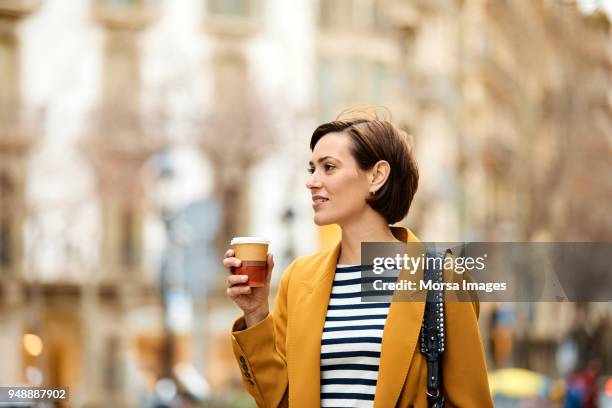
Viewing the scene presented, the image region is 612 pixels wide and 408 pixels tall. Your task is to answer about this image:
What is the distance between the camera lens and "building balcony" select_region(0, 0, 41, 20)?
50.2 meters

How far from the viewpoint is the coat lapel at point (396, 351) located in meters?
4.46

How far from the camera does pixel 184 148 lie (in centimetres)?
4866

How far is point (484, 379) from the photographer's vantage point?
455 cm

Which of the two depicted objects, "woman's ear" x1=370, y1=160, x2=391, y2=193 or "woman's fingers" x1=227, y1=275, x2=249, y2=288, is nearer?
"woman's fingers" x1=227, y1=275, x2=249, y2=288

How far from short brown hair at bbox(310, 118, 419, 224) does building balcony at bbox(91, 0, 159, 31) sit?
4634 cm

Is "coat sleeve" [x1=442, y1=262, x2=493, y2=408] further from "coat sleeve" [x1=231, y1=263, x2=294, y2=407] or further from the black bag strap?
"coat sleeve" [x1=231, y1=263, x2=294, y2=407]

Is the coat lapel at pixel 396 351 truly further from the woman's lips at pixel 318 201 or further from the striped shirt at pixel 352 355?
the woman's lips at pixel 318 201

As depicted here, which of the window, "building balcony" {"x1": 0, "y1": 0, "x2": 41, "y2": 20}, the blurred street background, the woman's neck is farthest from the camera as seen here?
the window

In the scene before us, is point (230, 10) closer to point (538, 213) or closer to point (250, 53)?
point (250, 53)

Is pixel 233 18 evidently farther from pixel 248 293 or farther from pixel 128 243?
pixel 248 293

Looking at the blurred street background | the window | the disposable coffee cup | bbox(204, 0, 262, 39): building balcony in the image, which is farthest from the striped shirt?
bbox(204, 0, 262, 39): building balcony

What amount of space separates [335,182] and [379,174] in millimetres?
138

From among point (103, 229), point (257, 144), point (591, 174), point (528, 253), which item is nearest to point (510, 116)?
point (257, 144)

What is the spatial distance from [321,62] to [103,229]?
885cm
